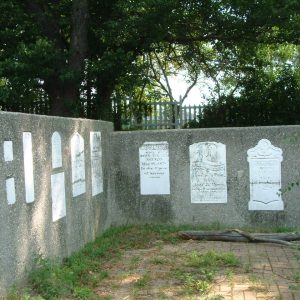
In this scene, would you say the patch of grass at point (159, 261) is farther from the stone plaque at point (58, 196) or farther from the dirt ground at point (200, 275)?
the stone plaque at point (58, 196)

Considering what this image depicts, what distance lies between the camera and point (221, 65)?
59.0ft

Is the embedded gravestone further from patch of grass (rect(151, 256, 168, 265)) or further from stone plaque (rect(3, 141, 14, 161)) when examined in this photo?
stone plaque (rect(3, 141, 14, 161))

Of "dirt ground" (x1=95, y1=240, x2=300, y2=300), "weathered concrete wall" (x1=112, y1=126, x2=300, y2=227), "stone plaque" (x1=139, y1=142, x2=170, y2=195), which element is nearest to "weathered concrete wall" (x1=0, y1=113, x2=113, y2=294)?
"dirt ground" (x1=95, y1=240, x2=300, y2=300)

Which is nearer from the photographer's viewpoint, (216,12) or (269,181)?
(269,181)

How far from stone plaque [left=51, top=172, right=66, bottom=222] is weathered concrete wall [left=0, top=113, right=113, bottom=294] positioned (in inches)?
3.1

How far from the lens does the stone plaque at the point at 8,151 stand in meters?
5.09

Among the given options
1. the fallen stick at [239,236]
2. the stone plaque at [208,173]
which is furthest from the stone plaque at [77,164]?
the stone plaque at [208,173]

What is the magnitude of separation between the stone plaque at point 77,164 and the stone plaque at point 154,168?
182 centimetres

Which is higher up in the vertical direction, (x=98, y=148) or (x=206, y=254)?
(x=98, y=148)

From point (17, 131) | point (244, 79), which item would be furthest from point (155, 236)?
point (244, 79)

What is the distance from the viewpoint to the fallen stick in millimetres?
7926

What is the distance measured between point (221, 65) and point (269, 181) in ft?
31.8

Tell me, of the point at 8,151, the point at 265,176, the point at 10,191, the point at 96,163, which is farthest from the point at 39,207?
the point at 265,176

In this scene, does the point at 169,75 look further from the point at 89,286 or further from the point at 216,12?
the point at 89,286
